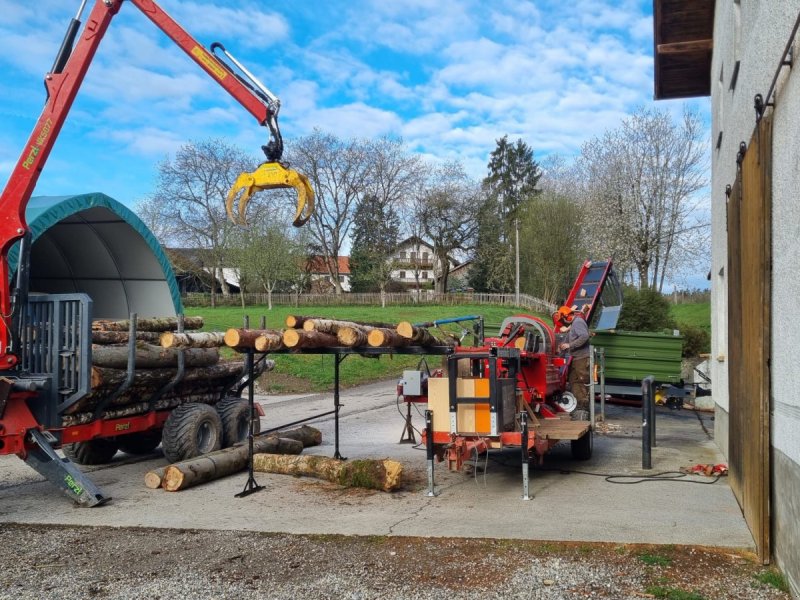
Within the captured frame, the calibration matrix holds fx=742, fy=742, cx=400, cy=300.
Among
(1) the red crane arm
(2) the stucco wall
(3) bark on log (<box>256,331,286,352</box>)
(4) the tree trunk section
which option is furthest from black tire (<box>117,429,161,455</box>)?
(2) the stucco wall

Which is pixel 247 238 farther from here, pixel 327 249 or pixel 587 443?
pixel 587 443

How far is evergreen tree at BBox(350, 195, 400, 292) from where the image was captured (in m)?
58.9

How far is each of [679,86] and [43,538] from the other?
14027 mm

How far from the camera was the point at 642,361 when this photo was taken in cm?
1658

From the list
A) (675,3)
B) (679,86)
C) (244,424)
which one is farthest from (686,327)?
(244,424)

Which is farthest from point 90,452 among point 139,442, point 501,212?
point 501,212

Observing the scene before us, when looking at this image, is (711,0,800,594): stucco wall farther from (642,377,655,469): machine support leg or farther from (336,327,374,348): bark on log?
(336,327,374,348): bark on log

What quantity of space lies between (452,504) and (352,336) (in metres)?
2.12

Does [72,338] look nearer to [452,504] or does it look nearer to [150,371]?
[150,371]

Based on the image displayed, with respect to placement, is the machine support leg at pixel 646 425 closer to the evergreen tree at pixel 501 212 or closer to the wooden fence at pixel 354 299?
the wooden fence at pixel 354 299

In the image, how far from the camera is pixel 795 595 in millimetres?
4934

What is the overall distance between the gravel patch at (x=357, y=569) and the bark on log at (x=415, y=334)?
239 cm

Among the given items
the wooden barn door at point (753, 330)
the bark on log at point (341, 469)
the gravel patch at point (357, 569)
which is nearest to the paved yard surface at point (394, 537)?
the gravel patch at point (357, 569)

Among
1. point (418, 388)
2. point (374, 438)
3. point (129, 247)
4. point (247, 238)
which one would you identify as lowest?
point (374, 438)
